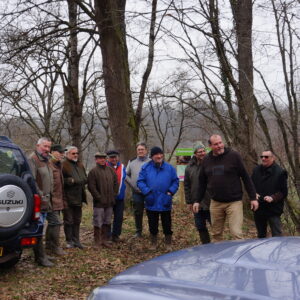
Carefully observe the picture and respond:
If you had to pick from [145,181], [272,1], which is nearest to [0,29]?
[145,181]

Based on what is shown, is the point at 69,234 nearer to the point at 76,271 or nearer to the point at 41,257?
the point at 41,257

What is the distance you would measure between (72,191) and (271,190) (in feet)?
11.1

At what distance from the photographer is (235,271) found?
2.41 metres

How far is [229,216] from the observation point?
21.4 feet

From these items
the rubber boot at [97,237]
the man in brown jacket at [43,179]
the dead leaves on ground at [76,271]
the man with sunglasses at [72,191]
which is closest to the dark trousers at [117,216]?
the dead leaves on ground at [76,271]

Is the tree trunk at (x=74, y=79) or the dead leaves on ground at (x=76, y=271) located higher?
the tree trunk at (x=74, y=79)

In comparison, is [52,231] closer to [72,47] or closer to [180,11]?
[180,11]

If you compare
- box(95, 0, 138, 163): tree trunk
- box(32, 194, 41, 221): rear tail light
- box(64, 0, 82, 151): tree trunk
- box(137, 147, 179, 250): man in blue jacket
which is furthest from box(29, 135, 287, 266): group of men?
box(64, 0, 82, 151): tree trunk

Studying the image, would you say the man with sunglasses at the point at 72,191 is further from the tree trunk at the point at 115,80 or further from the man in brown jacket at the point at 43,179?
the tree trunk at the point at 115,80

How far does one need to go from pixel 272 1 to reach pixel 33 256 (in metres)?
6.29

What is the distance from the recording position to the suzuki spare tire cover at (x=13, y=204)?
5.27 m

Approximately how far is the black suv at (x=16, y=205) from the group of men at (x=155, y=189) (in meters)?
0.36

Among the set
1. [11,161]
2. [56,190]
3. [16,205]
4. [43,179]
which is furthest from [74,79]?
[16,205]

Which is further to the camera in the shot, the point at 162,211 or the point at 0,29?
the point at 0,29
